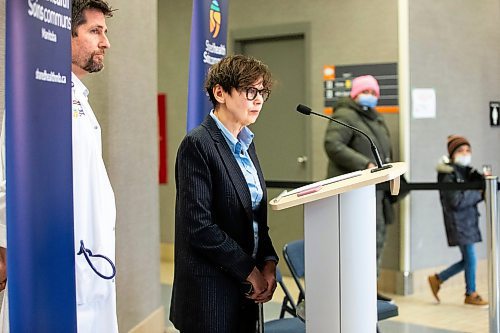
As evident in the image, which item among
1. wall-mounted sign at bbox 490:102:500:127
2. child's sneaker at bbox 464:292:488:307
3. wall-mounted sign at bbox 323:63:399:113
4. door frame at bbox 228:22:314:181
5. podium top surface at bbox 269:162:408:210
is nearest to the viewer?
podium top surface at bbox 269:162:408:210

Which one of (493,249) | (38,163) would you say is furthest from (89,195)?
(493,249)

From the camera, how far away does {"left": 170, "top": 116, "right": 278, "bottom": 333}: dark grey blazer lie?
2590mm

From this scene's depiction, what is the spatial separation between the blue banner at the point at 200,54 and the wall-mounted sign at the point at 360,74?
2613mm

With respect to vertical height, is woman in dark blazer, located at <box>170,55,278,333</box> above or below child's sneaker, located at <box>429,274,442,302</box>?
above

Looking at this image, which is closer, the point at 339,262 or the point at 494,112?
the point at 339,262

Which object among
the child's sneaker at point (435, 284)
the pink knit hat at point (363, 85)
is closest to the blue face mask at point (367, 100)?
the pink knit hat at point (363, 85)

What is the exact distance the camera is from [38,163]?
7.61 feet

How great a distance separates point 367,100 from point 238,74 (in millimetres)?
3471

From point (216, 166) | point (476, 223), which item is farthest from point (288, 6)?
point (216, 166)

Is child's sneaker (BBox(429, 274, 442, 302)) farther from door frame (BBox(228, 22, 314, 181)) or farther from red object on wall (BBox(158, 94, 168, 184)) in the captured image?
red object on wall (BBox(158, 94, 168, 184))

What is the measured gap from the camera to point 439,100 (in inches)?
261

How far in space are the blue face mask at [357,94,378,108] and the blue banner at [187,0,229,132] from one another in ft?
6.94

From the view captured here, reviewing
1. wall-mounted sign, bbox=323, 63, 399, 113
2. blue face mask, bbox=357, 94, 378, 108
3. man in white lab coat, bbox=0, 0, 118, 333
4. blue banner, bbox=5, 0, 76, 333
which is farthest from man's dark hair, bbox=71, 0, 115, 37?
wall-mounted sign, bbox=323, 63, 399, 113

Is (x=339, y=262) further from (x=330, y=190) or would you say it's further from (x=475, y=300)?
(x=475, y=300)
